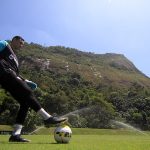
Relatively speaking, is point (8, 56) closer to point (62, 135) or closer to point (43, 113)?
point (43, 113)

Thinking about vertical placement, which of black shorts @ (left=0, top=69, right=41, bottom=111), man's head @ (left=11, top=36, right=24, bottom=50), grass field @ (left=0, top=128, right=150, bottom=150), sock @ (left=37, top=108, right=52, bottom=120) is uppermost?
man's head @ (left=11, top=36, right=24, bottom=50)

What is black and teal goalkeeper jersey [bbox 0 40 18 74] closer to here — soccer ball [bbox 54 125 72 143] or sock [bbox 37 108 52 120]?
sock [bbox 37 108 52 120]

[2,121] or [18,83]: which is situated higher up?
[2,121]

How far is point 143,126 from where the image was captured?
11031 cm

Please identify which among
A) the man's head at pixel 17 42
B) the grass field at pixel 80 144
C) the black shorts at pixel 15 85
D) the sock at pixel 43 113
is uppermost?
the man's head at pixel 17 42

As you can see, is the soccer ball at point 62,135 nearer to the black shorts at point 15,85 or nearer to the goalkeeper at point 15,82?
the goalkeeper at point 15,82

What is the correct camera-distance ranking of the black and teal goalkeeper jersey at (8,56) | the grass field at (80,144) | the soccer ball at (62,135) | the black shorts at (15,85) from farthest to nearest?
1. the soccer ball at (62,135)
2. the black and teal goalkeeper jersey at (8,56)
3. the black shorts at (15,85)
4. the grass field at (80,144)

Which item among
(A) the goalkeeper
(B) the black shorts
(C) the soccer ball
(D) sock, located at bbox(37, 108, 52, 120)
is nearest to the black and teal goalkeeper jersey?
(A) the goalkeeper

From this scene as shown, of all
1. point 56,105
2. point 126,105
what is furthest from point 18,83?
point 126,105

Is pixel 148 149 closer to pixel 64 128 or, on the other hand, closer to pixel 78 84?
pixel 64 128

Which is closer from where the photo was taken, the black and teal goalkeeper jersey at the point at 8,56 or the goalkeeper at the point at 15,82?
the goalkeeper at the point at 15,82

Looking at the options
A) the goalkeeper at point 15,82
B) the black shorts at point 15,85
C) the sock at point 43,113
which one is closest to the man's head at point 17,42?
the goalkeeper at point 15,82

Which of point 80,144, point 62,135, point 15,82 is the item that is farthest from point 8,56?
point 62,135

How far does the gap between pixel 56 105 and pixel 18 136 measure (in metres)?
97.5
